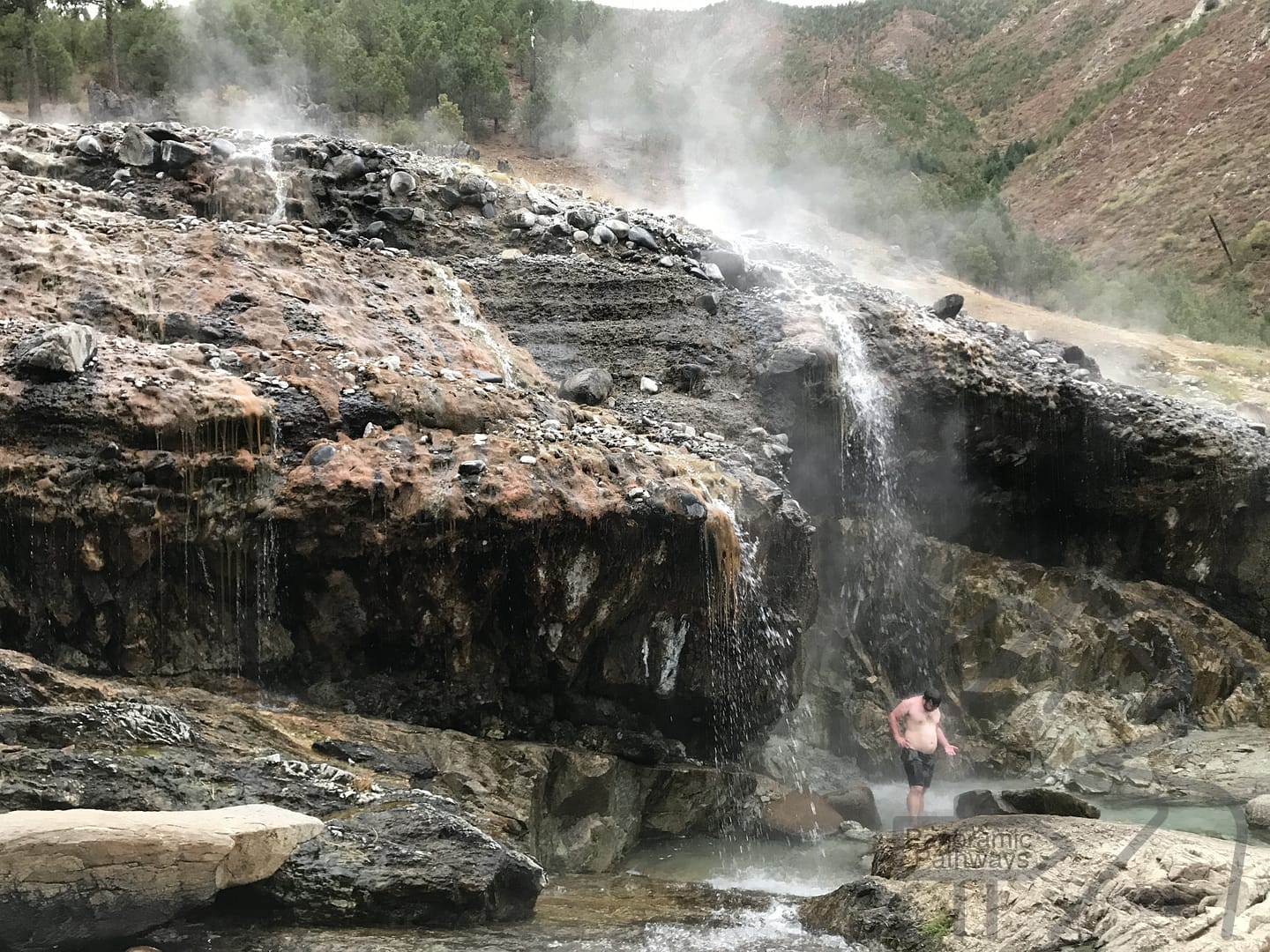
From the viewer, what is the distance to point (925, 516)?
41.7 feet

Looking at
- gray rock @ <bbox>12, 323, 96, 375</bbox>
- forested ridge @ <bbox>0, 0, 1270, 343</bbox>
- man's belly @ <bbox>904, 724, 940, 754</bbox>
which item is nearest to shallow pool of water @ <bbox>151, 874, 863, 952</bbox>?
man's belly @ <bbox>904, 724, 940, 754</bbox>

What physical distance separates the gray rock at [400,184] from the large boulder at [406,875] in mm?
8815

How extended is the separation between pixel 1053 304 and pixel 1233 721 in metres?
15.5

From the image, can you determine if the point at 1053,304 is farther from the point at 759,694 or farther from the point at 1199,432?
the point at 759,694

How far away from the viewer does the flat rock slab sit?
4.25 meters

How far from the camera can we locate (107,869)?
437cm

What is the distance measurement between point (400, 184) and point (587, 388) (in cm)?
443

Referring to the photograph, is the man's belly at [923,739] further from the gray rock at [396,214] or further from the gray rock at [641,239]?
the gray rock at [396,214]

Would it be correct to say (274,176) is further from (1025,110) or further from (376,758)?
(1025,110)

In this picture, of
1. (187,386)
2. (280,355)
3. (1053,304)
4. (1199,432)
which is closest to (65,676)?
(187,386)

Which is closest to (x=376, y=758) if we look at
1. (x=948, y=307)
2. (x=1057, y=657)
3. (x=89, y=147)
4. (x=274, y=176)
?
(x=274, y=176)

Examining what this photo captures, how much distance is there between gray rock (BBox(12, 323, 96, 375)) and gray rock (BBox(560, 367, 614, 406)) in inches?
177

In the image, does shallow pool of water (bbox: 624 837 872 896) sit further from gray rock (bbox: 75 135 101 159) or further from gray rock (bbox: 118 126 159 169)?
gray rock (bbox: 75 135 101 159)

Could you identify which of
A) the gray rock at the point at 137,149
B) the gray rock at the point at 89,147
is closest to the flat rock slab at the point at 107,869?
the gray rock at the point at 137,149
